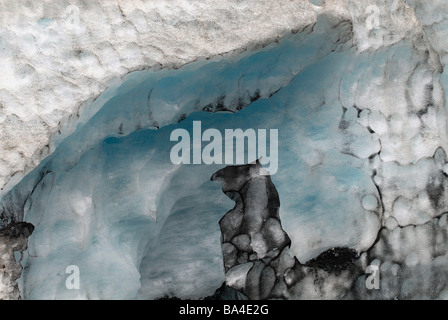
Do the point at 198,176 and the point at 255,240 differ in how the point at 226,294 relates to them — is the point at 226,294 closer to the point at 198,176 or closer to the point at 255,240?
the point at 255,240

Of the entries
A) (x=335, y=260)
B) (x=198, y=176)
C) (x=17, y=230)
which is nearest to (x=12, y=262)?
(x=17, y=230)

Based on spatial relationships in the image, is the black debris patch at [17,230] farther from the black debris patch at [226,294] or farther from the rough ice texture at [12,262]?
the black debris patch at [226,294]

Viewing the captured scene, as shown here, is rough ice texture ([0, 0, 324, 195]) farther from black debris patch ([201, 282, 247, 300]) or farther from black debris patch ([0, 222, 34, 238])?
black debris patch ([201, 282, 247, 300])

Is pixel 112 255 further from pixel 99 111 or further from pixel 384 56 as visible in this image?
pixel 384 56

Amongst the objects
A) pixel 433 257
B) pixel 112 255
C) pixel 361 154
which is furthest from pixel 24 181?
pixel 433 257

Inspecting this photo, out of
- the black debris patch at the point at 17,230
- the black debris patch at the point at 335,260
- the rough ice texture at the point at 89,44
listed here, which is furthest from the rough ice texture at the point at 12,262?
the black debris patch at the point at 335,260

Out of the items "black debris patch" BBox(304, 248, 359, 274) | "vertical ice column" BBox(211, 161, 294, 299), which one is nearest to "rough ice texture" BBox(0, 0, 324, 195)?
"vertical ice column" BBox(211, 161, 294, 299)

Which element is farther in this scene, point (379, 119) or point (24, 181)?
point (24, 181)
